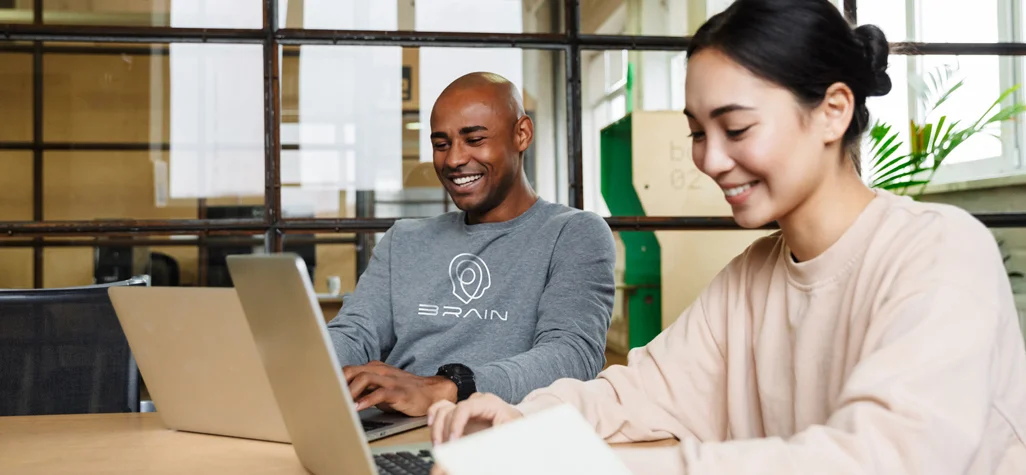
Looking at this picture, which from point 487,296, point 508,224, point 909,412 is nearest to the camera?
point 909,412

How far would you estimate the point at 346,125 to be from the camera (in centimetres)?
264

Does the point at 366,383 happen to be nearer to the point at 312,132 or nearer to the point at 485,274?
Answer: the point at 485,274

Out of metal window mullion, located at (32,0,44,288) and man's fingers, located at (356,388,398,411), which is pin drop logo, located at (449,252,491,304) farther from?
metal window mullion, located at (32,0,44,288)

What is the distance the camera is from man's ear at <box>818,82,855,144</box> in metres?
1.04

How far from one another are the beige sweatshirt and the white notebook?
0.19 metres

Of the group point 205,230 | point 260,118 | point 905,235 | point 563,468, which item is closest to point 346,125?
point 260,118

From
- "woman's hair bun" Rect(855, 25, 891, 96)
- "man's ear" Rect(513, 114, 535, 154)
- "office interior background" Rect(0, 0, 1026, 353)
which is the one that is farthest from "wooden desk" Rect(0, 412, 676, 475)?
"office interior background" Rect(0, 0, 1026, 353)

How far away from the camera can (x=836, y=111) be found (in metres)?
1.05

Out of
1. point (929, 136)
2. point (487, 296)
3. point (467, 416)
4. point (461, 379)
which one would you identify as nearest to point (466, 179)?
point (487, 296)

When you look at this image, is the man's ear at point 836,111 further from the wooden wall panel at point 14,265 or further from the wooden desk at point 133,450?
the wooden wall panel at point 14,265

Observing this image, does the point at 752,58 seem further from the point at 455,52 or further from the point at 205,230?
the point at 205,230

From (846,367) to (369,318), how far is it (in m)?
1.13

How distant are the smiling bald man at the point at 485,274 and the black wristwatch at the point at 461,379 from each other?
16cm

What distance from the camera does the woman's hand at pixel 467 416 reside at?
38.1 inches
